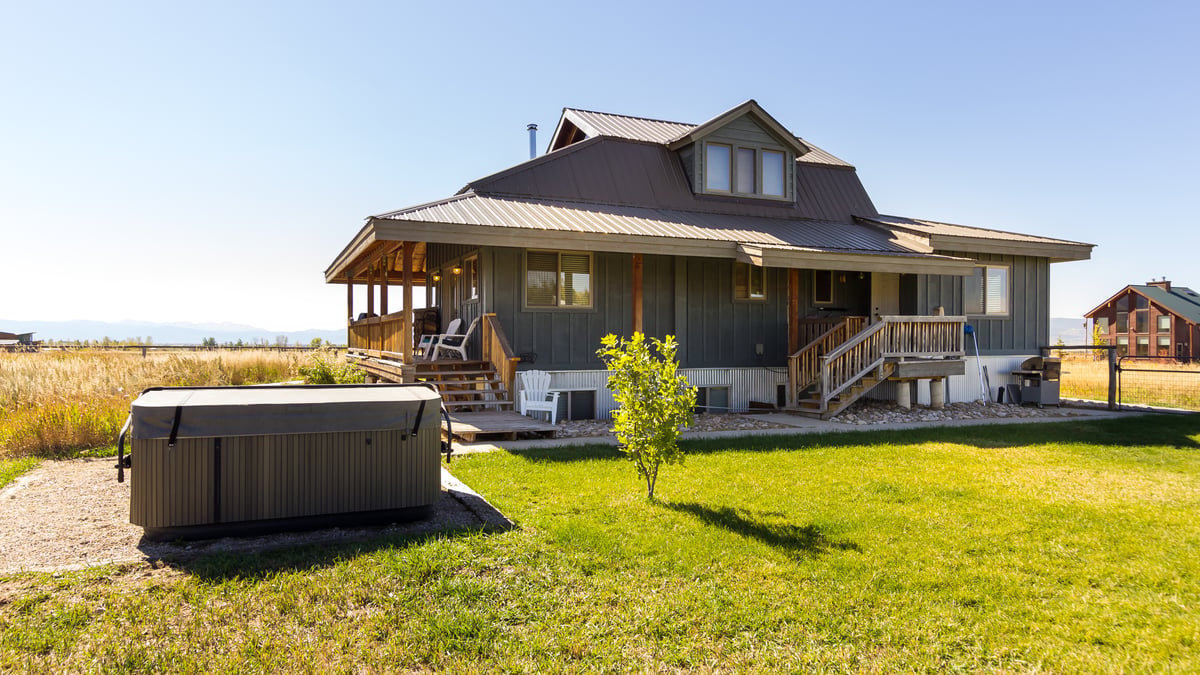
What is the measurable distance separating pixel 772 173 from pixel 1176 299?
148ft

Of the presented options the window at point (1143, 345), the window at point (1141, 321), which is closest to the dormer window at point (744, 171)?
the window at point (1143, 345)

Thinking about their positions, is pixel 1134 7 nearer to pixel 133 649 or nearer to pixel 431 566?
pixel 431 566

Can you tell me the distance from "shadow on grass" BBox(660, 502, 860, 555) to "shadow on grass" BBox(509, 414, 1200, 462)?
96.7 inches

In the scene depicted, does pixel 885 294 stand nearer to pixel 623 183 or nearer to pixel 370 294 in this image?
pixel 623 183

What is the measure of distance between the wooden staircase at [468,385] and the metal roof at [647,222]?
258cm

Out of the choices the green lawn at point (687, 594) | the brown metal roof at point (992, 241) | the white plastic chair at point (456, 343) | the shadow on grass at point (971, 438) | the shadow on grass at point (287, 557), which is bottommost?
the shadow on grass at point (971, 438)

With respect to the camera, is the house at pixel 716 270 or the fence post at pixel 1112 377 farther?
the fence post at pixel 1112 377

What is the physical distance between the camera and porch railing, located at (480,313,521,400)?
1071cm

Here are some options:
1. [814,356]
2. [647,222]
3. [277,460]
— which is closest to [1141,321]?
[814,356]

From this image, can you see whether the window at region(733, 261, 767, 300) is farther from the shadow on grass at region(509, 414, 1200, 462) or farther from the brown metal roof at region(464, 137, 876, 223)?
the shadow on grass at region(509, 414, 1200, 462)

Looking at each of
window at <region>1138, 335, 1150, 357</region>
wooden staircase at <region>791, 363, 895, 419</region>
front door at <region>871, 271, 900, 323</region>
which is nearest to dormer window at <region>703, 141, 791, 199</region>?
front door at <region>871, 271, 900, 323</region>

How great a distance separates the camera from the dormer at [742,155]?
576 inches

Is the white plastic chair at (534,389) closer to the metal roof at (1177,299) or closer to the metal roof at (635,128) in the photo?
the metal roof at (635,128)

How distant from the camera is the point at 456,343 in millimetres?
13125
